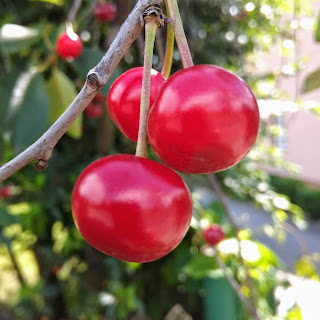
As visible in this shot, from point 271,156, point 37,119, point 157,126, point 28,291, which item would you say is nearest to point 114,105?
point 157,126

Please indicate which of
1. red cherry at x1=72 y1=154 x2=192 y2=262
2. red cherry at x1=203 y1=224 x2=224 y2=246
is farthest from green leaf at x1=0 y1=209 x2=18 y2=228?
red cherry at x1=72 y1=154 x2=192 y2=262

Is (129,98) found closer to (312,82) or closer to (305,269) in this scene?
(312,82)

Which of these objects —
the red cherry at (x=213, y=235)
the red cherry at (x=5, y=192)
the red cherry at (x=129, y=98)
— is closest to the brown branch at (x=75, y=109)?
the red cherry at (x=129, y=98)

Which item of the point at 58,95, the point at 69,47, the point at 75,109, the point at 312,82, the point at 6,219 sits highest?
the point at 75,109

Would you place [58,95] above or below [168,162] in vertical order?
below

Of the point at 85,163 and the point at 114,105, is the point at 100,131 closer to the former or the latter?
the point at 85,163

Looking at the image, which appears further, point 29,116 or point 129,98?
point 29,116

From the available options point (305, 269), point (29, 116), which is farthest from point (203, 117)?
point (305, 269)
